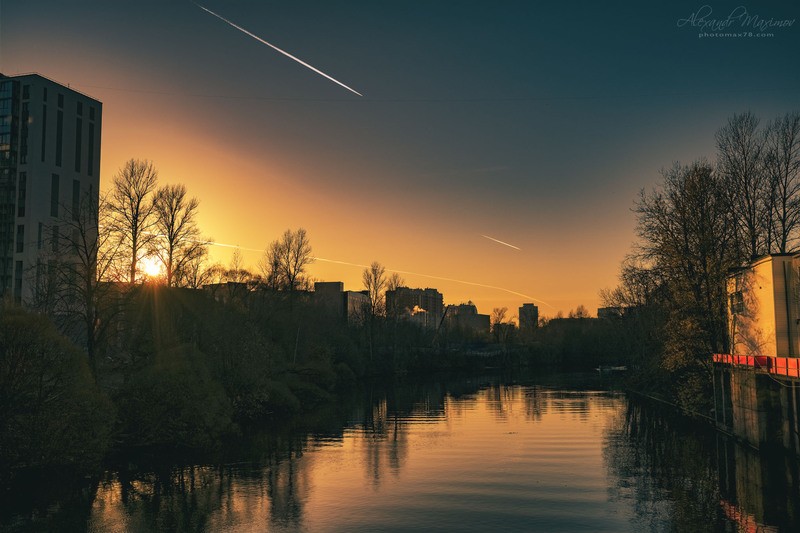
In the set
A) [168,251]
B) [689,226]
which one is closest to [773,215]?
[689,226]

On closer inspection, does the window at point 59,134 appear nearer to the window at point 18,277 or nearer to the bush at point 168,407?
the window at point 18,277

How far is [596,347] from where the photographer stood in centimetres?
17525

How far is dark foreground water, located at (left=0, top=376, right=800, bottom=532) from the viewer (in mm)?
24484

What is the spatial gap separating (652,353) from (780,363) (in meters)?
47.1

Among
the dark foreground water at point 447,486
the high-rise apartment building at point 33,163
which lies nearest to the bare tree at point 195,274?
the dark foreground water at point 447,486

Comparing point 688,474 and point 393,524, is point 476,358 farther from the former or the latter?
point 393,524

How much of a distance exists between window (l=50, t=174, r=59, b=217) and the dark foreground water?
267ft

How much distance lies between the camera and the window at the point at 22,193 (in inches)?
4353

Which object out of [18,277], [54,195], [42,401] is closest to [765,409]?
[42,401]

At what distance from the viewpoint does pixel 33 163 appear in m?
111

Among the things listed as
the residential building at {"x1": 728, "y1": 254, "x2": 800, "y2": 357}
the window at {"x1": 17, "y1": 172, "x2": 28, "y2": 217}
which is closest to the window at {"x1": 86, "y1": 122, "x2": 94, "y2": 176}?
the window at {"x1": 17, "y1": 172, "x2": 28, "y2": 217}

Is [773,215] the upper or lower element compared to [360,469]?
upper

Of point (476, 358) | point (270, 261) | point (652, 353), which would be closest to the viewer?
point (652, 353)

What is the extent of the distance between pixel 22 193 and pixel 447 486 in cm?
10578
